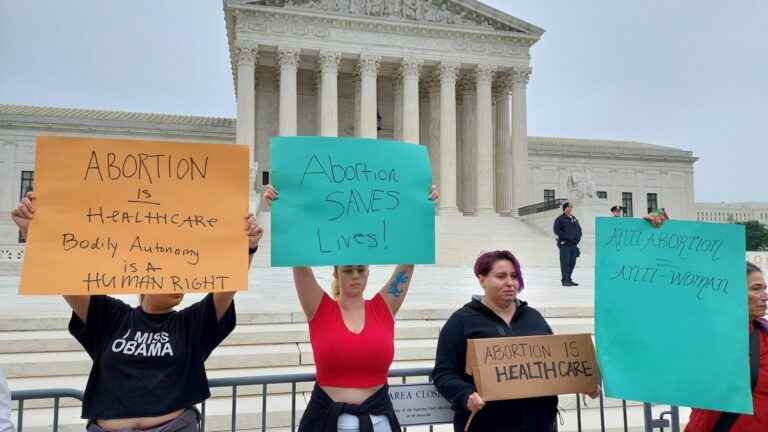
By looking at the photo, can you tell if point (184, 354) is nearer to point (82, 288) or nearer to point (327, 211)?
point (82, 288)

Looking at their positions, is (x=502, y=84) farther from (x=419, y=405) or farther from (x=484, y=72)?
(x=419, y=405)

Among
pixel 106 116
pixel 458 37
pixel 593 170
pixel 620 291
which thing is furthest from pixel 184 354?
pixel 593 170

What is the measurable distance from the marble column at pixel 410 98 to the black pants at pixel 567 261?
73.2ft

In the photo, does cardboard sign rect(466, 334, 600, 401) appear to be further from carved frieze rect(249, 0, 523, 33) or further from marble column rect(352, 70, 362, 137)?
carved frieze rect(249, 0, 523, 33)

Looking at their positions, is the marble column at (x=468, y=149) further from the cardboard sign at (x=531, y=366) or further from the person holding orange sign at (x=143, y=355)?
the person holding orange sign at (x=143, y=355)

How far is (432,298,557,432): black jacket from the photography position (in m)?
2.80

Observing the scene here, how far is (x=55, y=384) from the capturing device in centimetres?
491

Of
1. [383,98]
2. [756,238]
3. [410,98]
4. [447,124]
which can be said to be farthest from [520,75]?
[756,238]

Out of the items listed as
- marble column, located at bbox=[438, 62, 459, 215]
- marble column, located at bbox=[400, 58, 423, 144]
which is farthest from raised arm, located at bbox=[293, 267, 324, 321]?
marble column, located at bbox=[438, 62, 459, 215]

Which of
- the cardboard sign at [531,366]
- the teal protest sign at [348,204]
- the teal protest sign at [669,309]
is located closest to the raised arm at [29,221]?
the teal protest sign at [348,204]

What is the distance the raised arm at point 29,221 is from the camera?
2426 millimetres

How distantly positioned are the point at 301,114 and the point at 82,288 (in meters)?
36.5

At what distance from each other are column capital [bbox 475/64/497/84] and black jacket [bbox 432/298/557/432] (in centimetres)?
3445

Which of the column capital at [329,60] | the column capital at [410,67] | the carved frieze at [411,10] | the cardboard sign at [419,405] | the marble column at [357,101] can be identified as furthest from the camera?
the marble column at [357,101]
